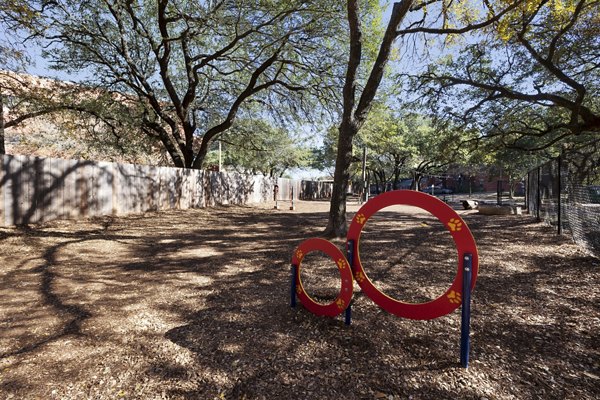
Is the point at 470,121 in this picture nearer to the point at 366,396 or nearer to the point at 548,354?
the point at 548,354

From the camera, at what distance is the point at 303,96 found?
14.2 meters

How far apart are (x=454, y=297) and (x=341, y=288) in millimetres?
1111

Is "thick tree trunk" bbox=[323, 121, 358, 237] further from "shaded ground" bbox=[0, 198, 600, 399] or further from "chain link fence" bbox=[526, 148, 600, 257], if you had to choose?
"chain link fence" bbox=[526, 148, 600, 257]

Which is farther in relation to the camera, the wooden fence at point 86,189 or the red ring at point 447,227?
the wooden fence at point 86,189

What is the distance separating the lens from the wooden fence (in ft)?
25.8

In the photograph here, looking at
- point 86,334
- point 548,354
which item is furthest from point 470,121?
point 86,334

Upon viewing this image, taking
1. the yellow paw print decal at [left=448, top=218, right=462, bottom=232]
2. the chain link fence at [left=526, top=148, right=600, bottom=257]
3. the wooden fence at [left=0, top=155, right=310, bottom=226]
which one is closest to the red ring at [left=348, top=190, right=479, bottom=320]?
the yellow paw print decal at [left=448, top=218, right=462, bottom=232]

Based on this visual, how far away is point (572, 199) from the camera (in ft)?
25.8

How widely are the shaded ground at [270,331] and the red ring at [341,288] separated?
129 mm

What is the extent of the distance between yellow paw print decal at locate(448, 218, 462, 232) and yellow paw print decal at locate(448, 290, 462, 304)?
55 cm

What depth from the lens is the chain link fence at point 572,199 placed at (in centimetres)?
690

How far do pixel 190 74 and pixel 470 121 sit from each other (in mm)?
12168

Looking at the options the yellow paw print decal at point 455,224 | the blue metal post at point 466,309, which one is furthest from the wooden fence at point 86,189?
the blue metal post at point 466,309

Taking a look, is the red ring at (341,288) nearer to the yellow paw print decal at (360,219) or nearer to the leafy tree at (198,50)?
the yellow paw print decal at (360,219)
